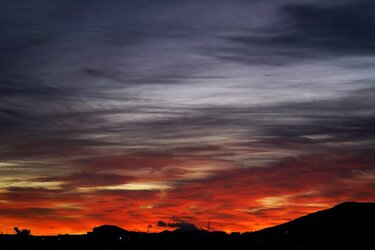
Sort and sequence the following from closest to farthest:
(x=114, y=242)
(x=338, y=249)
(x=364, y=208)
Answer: (x=338, y=249) → (x=114, y=242) → (x=364, y=208)

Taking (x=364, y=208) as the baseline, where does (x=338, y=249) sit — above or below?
below

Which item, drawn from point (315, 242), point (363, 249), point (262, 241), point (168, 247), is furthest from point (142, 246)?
point (363, 249)

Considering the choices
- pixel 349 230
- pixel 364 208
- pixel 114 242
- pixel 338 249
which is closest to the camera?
pixel 338 249

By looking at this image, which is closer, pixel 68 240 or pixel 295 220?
pixel 68 240

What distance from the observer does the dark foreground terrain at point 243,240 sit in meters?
144

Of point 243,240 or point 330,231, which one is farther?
point 330,231

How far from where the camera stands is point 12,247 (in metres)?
149

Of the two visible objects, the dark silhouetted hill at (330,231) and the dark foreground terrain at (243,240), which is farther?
the dark silhouetted hill at (330,231)

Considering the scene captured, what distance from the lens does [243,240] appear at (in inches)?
5797

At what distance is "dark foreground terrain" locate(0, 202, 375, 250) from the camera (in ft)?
472

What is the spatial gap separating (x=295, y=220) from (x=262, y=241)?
40389mm

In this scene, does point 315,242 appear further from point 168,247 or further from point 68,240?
point 68,240

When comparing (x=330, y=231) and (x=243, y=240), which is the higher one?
(x=330, y=231)

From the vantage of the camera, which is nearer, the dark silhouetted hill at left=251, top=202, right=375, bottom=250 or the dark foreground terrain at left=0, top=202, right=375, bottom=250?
the dark foreground terrain at left=0, top=202, right=375, bottom=250
